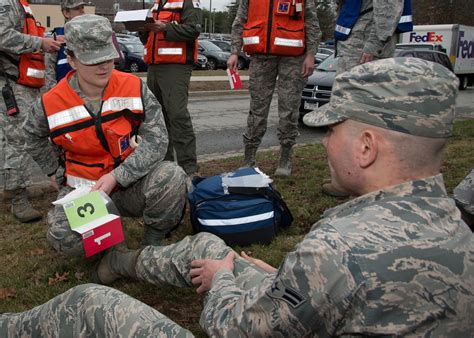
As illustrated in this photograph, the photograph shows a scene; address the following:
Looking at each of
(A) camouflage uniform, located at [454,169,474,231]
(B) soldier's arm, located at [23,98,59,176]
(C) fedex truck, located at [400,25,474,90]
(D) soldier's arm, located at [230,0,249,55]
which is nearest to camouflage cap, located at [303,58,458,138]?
(A) camouflage uniform, located at [454,169,474,231]

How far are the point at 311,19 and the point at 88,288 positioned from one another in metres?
3.74

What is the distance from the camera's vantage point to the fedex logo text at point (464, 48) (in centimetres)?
2233

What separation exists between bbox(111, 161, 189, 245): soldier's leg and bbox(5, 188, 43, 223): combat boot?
44.1 inches

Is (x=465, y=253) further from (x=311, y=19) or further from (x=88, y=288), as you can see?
(x=311, y=19)

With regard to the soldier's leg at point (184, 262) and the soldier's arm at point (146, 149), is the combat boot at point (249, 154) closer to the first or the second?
the soldier's arm at point (146, 149)

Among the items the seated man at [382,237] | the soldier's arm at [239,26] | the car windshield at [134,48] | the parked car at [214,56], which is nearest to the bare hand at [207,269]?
the seated man at [382,237]

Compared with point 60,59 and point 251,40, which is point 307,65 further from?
point 60,59

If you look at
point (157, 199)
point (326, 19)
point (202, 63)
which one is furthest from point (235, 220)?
point (326, 19)

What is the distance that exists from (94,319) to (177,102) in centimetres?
331

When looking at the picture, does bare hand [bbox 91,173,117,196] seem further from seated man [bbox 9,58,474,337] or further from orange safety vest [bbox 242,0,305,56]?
orange safety vest [bbox 242,0,305,56]

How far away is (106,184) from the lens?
3115 mm

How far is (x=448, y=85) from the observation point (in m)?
1.38

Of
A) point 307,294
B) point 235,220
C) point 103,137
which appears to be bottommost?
point 235,220

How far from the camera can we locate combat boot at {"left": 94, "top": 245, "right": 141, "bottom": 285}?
2871 mm
